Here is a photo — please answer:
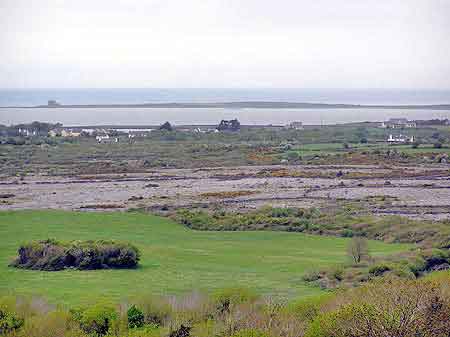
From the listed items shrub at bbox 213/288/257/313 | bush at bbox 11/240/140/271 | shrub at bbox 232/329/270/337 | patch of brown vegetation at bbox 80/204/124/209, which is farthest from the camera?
patch of brown vegetation at bbox 80/204/124/209

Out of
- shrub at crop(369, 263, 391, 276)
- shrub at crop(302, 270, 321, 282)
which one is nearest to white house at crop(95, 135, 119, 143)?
shrub at crop(302, 270, 321, 282)

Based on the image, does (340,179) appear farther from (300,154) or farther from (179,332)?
(179,332)

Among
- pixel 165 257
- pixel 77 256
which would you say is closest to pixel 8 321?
pixel 77 256

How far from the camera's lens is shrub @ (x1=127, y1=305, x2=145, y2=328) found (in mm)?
18375

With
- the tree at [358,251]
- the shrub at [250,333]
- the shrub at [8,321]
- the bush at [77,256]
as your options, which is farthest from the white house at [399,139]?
the shrub at [250,333]

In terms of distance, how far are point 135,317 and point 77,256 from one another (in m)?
9.70

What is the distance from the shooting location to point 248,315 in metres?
17.8

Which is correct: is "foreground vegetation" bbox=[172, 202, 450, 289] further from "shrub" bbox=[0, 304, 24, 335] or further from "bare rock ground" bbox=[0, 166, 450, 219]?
"shrub" bbox=[0, 304, 24, 335]

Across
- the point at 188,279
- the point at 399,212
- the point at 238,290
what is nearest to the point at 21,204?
the point at 399,212

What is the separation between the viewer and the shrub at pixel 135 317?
60.3 feet

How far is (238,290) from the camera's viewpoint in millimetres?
20250

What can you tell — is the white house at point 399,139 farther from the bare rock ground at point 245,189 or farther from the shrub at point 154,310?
the shrub at point 154,310

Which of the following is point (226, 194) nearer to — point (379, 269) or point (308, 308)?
point (379, 269)

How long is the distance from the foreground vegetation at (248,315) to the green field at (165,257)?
10.7ft
